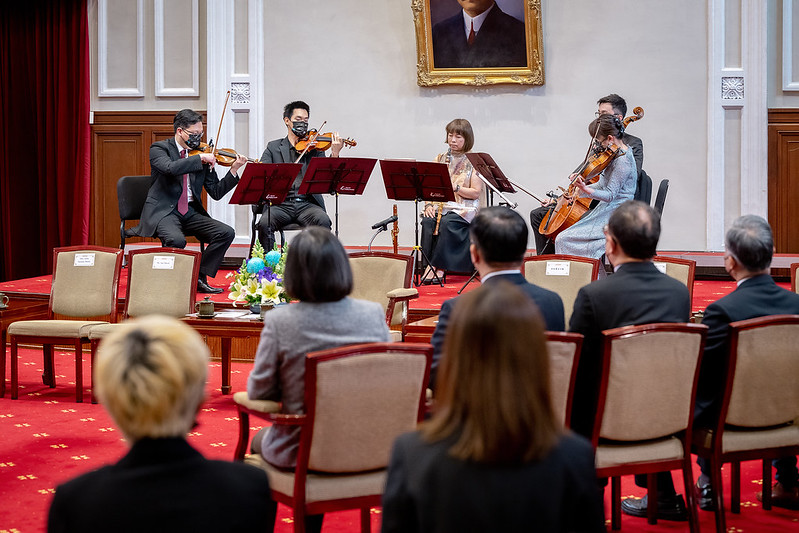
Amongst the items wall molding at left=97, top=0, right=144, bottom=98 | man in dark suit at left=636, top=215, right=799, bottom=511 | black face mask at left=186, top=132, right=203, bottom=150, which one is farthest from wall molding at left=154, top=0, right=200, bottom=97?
man in dark suit at left=636, top=215, right=799, bottom=511

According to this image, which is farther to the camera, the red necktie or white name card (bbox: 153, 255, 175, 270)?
the red necktie

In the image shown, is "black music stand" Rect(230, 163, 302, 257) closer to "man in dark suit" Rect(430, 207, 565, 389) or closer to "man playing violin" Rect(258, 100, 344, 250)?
"man playing violin" Rect(258, 100, 344, 250)

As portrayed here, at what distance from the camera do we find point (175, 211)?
273 inches

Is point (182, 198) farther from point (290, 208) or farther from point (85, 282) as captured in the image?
point (85, 282)

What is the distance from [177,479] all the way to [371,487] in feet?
3.94

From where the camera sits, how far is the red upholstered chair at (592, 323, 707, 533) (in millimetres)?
2721

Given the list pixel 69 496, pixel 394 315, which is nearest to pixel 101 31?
pixel 394 315

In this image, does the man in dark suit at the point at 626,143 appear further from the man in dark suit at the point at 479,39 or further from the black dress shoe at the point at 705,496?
the black dress shoe at the point at 705,496

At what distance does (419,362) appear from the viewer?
100 inches

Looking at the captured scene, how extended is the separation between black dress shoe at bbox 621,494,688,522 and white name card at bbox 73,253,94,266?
3524mm

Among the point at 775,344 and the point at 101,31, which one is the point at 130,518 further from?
the point at 101,31

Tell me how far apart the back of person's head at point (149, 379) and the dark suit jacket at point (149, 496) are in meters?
0.04

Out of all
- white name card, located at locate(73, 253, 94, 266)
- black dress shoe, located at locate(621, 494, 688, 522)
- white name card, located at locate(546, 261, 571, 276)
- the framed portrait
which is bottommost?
black dress shoe, located at locate(621, 494, 688, 522)

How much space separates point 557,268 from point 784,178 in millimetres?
4509
